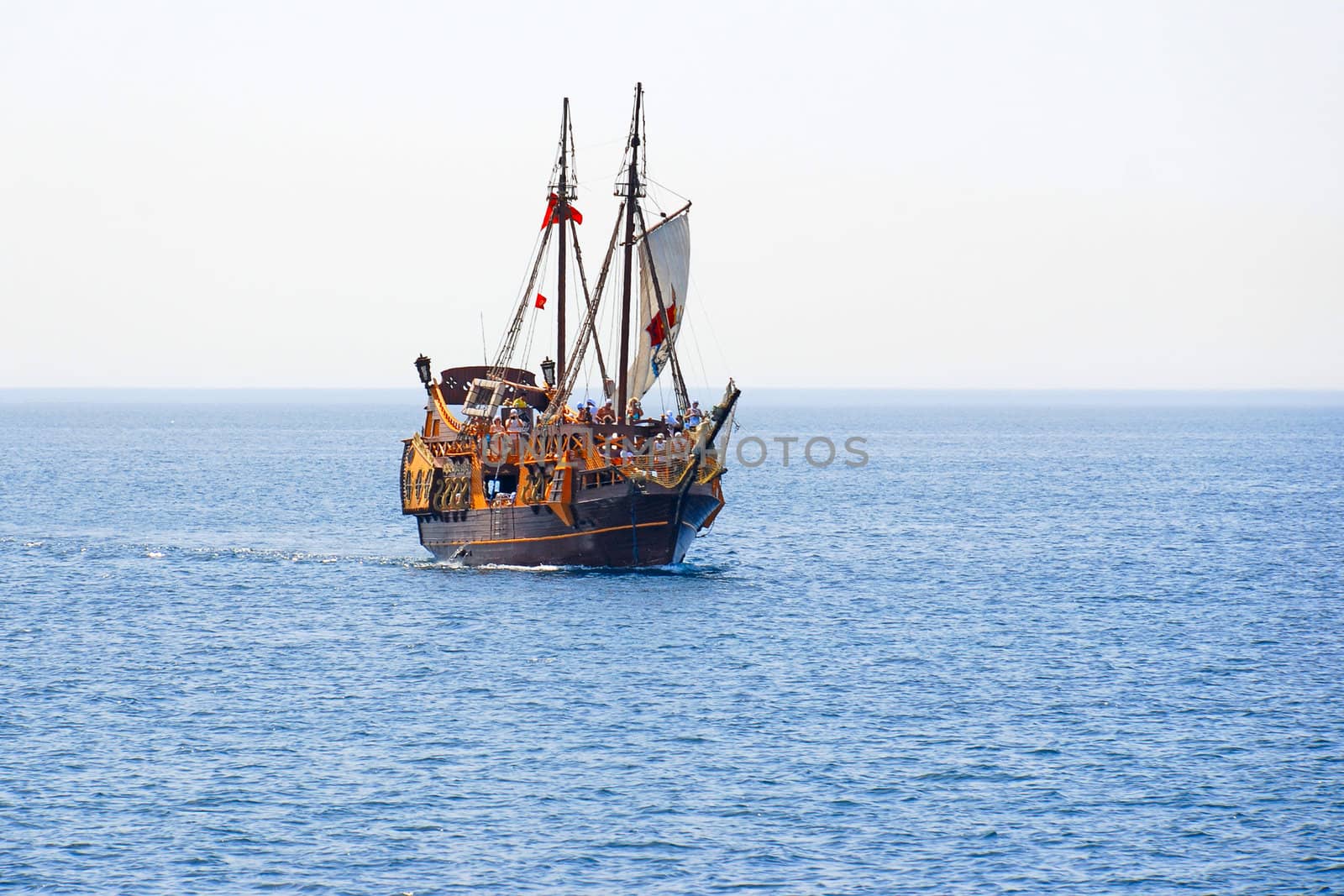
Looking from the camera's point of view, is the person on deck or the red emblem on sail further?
the red emblem on sail

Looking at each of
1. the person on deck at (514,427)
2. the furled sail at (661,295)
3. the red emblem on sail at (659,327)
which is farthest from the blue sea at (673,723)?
the red emblem on sail at (659,327)

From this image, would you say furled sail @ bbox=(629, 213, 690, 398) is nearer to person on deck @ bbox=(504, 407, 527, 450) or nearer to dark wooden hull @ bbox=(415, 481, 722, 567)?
person on deck @ bbox=(504, 407, 527, 450)

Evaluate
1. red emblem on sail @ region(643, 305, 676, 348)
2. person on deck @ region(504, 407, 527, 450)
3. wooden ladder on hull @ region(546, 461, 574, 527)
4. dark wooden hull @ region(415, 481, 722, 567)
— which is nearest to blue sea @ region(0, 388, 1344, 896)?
dark wooden hull @ region(415, 481, 722, 567)

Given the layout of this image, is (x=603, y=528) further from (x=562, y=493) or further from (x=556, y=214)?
(x=556, y=214)

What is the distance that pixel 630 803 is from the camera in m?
40.0

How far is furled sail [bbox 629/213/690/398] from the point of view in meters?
79.1

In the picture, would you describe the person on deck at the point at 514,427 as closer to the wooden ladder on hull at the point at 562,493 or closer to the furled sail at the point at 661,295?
the wooden ladder on hull at the point at 562,493

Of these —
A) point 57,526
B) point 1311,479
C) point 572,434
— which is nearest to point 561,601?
point 572,434

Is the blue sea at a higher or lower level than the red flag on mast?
lower

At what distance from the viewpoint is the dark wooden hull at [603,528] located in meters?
71.5

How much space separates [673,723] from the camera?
1875 inches

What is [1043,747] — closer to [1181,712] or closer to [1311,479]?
[1181,712]

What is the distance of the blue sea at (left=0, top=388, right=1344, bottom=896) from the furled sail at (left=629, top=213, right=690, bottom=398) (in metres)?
10.3

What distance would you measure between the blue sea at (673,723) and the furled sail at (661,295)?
10.3 metres
